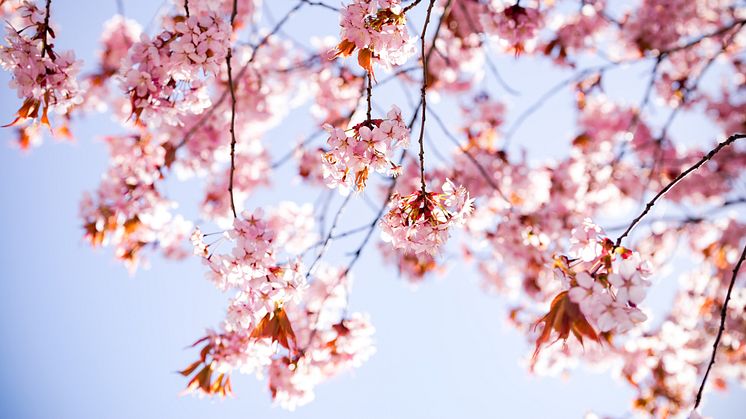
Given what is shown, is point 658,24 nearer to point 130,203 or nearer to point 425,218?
point 425,218

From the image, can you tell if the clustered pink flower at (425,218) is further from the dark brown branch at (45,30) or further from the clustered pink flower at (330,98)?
the clustered pink flower at (330,98)

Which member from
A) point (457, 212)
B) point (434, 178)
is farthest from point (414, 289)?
point (457, 212)

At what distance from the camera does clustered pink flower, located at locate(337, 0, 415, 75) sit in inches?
51.6

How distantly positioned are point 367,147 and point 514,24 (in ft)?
4.47

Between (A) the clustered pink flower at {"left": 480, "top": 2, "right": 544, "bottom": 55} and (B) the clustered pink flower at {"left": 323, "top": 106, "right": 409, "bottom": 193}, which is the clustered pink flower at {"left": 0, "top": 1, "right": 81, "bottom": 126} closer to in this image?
(B) the clustered pink flower at {"left": 323, "top": 106, "right": 409, "bottom": 193}

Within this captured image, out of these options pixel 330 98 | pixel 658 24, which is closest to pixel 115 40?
pixel 330 98

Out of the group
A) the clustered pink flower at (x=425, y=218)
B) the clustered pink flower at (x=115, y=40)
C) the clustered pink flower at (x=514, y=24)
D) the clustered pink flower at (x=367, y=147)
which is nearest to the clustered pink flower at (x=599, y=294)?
the clustered pink flower at (x=425, y=218)

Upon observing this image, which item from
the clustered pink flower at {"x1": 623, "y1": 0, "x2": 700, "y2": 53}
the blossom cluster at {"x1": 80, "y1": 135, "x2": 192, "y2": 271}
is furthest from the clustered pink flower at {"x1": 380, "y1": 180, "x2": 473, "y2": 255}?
the clustered pink flower at {"x1": 623, "y1": 0, "x2": 700, "y2": 53}

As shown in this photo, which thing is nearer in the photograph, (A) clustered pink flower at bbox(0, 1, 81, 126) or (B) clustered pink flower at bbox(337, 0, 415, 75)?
(B) clustered pink flower at bbox(337, 0, 415, 75)

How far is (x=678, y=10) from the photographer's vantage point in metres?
3.93

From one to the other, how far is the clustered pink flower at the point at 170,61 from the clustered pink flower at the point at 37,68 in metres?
0.18

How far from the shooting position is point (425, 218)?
55.8 inches

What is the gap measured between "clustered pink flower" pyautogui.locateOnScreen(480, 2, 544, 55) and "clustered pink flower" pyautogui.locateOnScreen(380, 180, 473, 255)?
1192mm

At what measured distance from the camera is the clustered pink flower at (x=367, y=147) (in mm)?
1328
